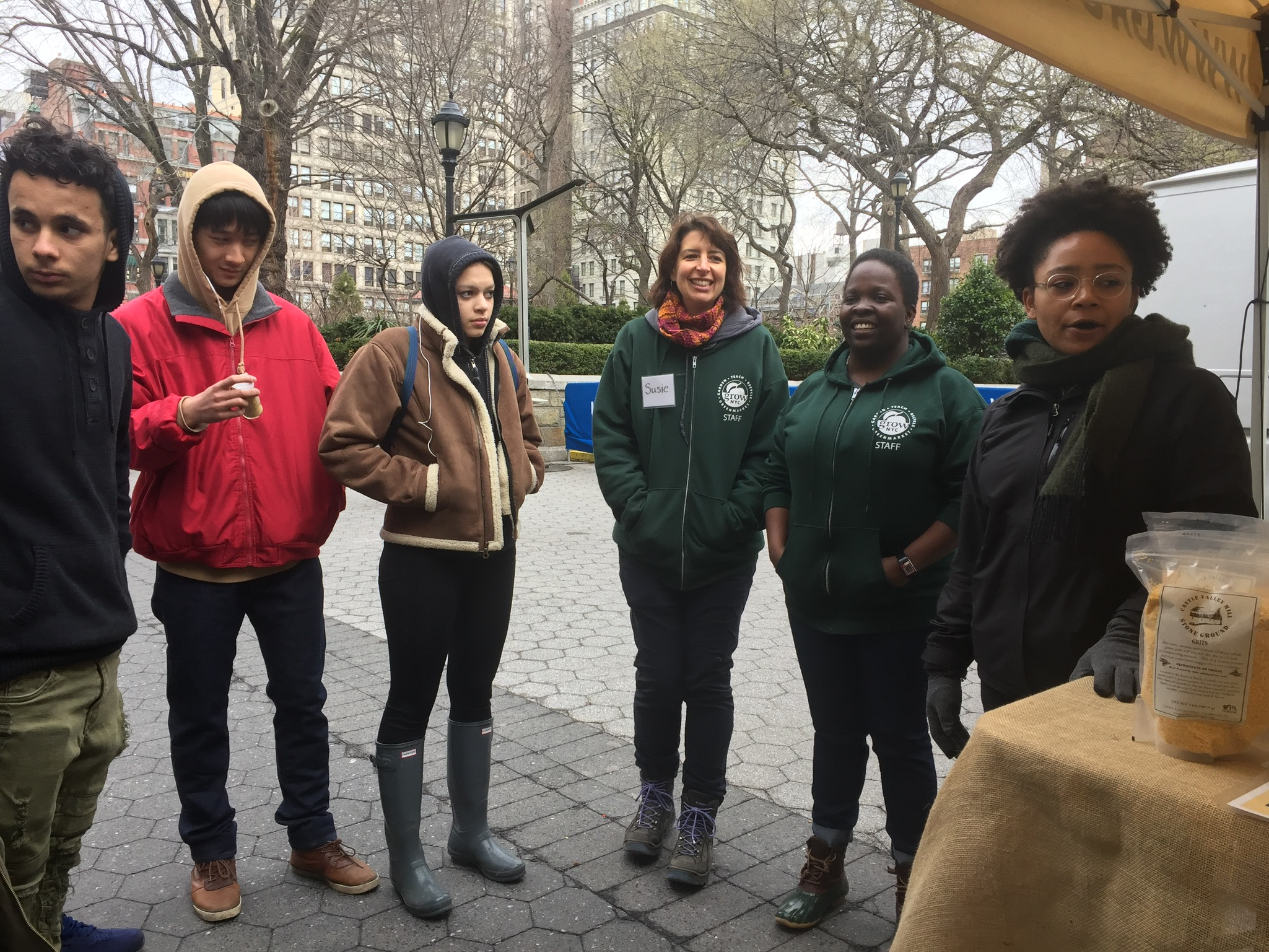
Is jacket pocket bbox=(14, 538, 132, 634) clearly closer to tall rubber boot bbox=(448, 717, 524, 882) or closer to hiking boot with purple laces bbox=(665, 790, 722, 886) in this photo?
tall rubber boot bbox=(448, 717, 524, 882)

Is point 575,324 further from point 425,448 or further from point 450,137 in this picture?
point 425,448

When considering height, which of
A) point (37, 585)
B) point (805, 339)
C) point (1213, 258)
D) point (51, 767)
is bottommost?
point (51, 767)

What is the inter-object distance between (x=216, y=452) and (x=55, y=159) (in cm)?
96

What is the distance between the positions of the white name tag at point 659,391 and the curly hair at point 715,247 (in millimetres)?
307

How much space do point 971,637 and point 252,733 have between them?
11.6 ft

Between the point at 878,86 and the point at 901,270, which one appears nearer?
the point at 901,270

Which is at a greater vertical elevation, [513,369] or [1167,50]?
[1167,50]

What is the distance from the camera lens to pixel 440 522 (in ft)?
9.95

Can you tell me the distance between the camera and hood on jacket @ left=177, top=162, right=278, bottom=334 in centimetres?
289

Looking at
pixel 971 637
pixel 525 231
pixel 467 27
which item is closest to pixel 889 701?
pixel 971 637

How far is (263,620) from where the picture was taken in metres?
3.06

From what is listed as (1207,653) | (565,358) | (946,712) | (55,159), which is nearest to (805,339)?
(565,358)

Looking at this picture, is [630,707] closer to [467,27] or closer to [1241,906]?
[1241,906]

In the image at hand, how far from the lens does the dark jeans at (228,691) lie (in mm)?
2939
